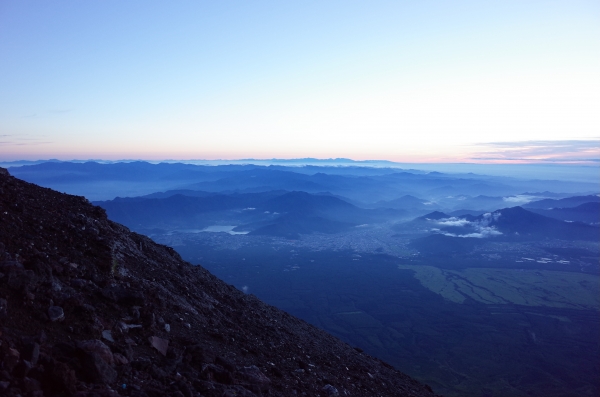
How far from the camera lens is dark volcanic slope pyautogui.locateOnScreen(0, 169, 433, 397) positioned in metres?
5.82

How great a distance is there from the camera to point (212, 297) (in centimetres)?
1594

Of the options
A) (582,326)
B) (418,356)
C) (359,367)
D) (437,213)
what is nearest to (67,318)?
(359,367)

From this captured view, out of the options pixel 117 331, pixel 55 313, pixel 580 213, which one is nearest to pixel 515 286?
pixel 117 331

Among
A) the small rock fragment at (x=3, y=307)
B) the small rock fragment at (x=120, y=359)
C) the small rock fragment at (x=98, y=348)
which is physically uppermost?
the small rock fragment at (x=3, y=307)

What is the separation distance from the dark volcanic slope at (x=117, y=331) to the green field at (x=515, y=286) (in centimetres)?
8173

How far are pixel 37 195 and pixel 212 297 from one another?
7657 millimetres

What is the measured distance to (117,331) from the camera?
7641 mm

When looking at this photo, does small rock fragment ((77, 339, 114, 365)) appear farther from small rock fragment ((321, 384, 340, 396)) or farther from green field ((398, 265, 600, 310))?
green field ((398, 265, 600, 310))

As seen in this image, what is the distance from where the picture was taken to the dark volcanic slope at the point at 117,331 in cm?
582

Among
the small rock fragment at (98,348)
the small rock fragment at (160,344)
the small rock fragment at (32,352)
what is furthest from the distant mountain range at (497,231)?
the small rock fragment at (32,352)

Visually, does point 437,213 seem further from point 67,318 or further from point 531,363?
point 67,318

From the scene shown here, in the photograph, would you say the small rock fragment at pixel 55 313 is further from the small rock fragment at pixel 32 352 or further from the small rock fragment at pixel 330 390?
the small rock fragment at pixel 330 390

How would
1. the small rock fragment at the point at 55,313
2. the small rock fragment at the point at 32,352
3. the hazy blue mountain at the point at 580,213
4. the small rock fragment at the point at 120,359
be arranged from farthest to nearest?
the hazy blue mountain at the point at 580,213 < the small rock fragment at the point at 55,313 < the small rock fragment at the point at 120,359 < the small rock fragment at the point at 32,352

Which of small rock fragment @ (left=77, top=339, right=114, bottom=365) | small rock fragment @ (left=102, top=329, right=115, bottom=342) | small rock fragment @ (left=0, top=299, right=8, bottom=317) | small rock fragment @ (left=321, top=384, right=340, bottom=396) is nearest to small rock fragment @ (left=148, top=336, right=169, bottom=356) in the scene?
small rock fragment @ (left=102, top=329, right=115, bottom=342)
